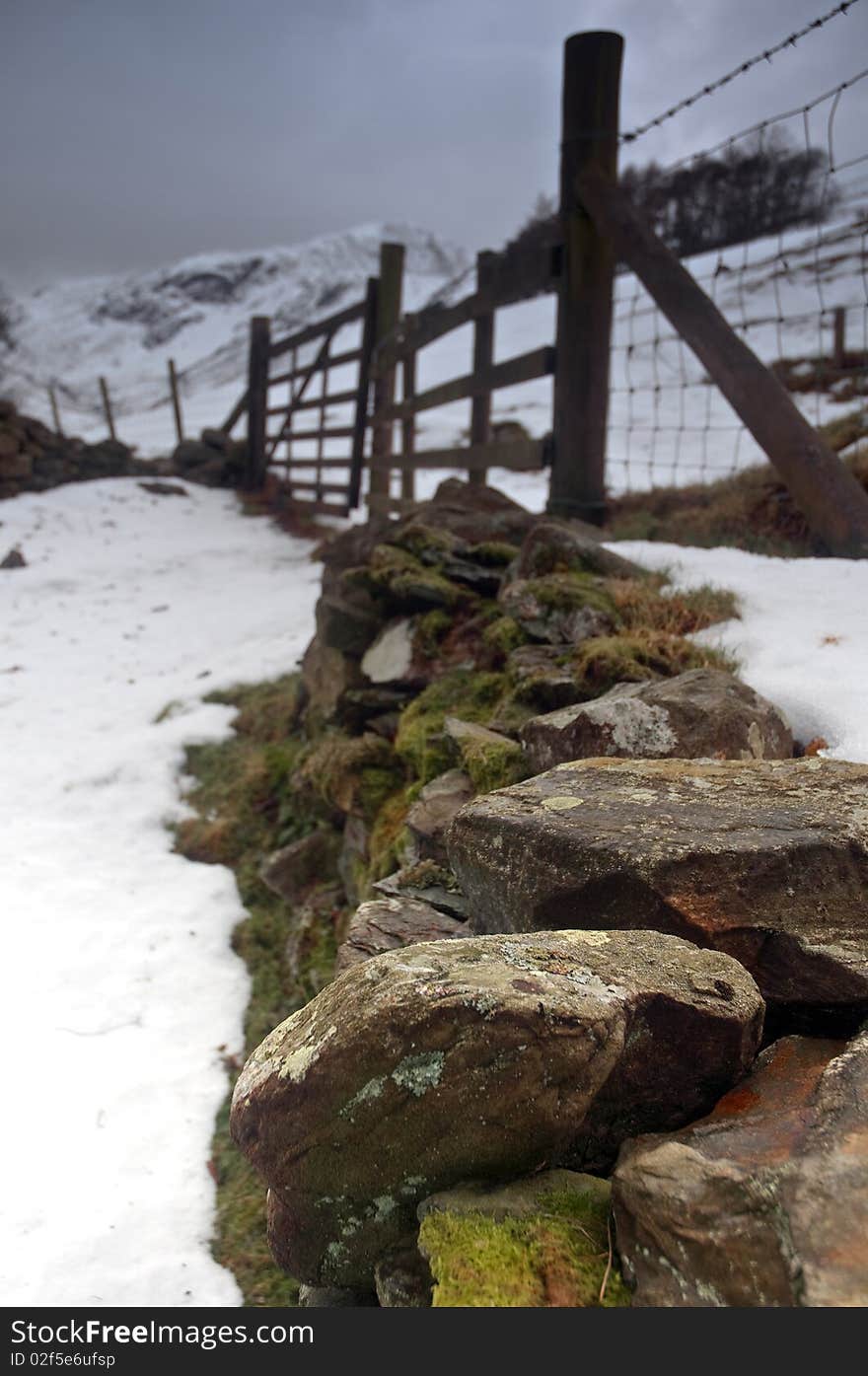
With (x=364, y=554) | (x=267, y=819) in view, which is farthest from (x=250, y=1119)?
(x=364, y=554)

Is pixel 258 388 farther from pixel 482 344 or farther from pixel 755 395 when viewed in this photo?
pixel 755 395

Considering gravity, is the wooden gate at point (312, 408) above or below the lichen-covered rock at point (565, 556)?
above

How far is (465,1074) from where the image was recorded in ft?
4.56

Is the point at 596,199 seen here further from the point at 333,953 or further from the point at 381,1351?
the point at 381,1351

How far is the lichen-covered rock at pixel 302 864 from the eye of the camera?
438 centimetres

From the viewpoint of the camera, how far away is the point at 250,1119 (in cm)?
153

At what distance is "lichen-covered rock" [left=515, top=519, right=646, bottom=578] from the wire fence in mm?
949

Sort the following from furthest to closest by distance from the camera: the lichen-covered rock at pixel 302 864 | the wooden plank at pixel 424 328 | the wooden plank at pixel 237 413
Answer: the wooden plank at pixel 237 413
the wooden plank at pixel 424 328
the lichen-covered rock at pixel 302 864

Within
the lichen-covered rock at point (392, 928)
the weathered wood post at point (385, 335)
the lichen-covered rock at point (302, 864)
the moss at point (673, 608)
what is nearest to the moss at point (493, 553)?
the moss at point (673, 608)

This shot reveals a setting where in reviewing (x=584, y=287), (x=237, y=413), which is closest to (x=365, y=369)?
(x=584, y=287)

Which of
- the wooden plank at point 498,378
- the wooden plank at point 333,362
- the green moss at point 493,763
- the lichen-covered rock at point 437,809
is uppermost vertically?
the wooden plank at point 333,362

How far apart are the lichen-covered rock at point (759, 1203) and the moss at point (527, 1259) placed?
7 centimetres

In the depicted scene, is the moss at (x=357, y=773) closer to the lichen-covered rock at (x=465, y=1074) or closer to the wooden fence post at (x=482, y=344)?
the lichen-covered rock at (x=465, y=1074)

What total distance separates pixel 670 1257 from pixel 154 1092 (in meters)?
2.51
